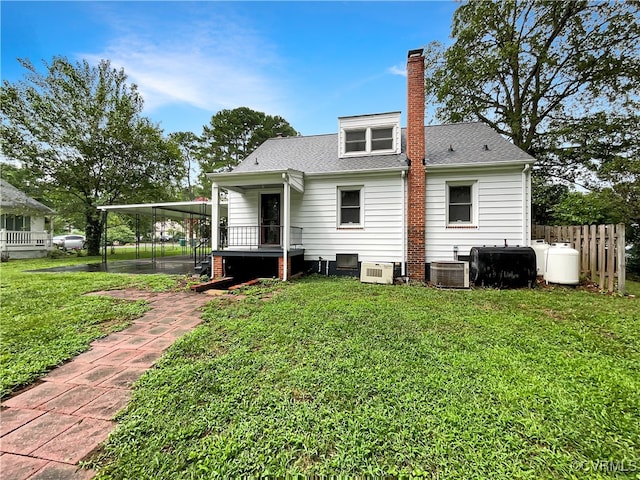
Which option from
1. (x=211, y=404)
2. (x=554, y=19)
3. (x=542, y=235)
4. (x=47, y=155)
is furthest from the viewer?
(x=47, y=155)

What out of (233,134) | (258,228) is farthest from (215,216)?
(233,134)

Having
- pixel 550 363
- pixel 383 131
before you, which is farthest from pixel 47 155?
pixel 550 363

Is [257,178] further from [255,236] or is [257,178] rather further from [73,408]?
[73,408]

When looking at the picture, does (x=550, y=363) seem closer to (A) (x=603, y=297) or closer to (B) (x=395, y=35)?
(A) (x=603, y=297)

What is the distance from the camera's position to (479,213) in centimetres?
798

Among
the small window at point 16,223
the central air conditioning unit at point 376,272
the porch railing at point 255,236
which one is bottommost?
the central air conditioning unit at point 376,272

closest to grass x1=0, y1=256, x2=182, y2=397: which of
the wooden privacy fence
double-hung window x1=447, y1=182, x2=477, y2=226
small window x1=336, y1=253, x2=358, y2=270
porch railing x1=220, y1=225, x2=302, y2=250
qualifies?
porch railing x1=220, y1=225, x2=302, y2=250

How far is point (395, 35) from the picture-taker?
9.67 m

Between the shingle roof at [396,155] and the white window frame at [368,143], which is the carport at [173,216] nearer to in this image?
the shingle roof at [396,155]

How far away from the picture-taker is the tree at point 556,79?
1180 centimetres

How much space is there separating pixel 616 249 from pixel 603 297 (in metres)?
1.28

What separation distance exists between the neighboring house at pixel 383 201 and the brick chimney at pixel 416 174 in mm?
29

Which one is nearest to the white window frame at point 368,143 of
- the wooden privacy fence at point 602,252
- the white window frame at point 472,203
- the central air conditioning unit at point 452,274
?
the white window frame at point 472,203

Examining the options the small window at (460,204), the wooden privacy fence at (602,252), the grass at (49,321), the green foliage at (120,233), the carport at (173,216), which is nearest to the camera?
the grass at (49,321)
